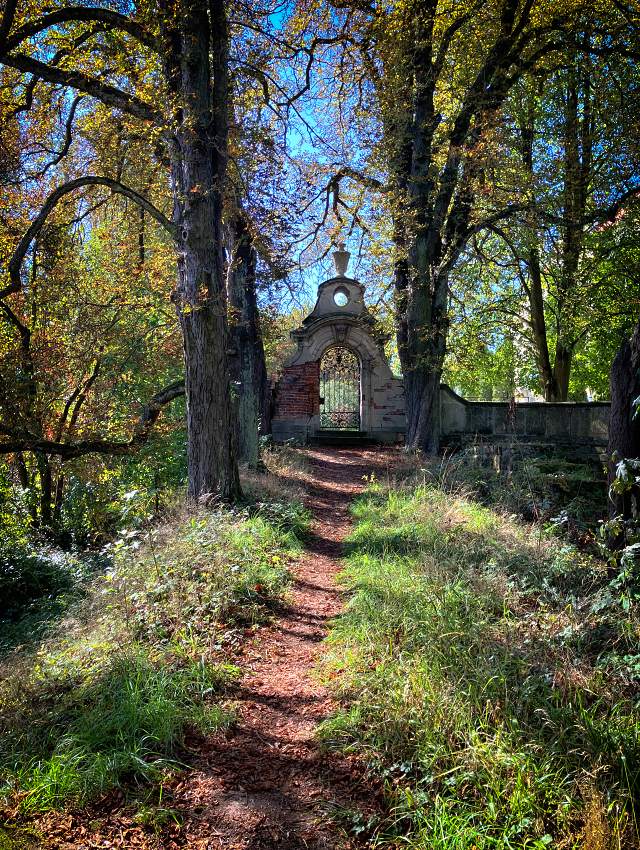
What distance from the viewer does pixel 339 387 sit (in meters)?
21.6

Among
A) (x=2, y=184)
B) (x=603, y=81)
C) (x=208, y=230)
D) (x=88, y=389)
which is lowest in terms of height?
(x=88, y=389)

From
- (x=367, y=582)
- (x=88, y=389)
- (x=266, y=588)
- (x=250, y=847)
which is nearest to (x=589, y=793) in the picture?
(x=250, y=847)

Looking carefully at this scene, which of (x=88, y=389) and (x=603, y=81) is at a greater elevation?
(x=603, y=81)

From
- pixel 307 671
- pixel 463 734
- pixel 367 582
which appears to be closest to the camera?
pixel 463 734

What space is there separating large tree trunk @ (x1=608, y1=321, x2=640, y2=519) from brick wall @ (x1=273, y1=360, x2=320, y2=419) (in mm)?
15381

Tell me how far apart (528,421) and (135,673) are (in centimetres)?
1327

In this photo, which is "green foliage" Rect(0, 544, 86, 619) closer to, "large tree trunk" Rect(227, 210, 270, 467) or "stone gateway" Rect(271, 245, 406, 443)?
"large tree trunk" Rect(227, 210, 270, 467)

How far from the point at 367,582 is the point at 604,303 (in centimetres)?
1332

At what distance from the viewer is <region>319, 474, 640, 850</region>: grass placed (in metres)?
2.54

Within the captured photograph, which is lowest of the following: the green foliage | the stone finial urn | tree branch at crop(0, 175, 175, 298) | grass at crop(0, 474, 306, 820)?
the green foliage

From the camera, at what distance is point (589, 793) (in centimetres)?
254

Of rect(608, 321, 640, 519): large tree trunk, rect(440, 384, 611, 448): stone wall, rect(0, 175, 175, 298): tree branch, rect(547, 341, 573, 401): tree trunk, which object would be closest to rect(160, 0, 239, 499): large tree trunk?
rect(0, 175, 175, 298): tree branch

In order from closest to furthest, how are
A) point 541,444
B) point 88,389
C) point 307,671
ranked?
point 307,671, point 88,389, point 541,444

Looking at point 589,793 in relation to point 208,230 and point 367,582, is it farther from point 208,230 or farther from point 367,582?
point 208,230
